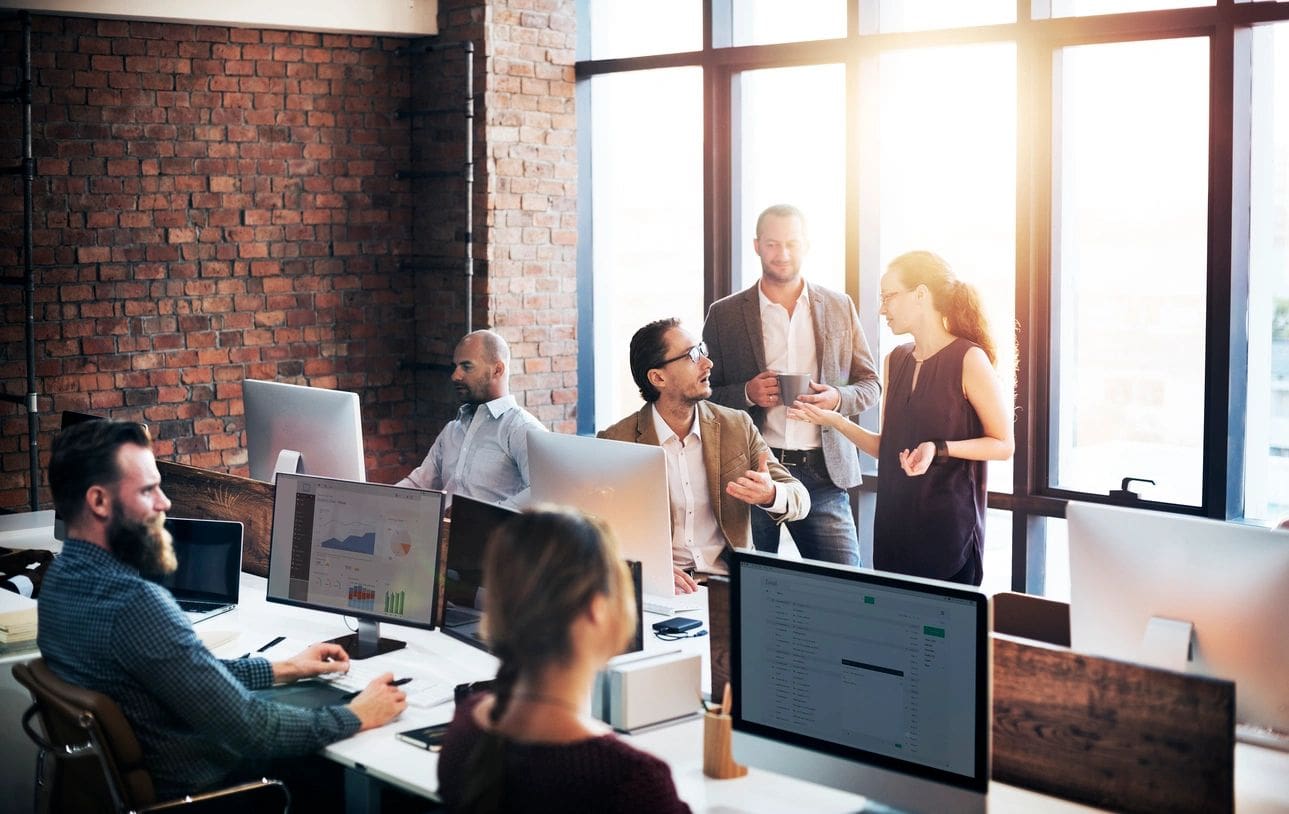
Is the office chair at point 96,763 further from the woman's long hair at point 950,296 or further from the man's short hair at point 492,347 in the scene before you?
the woman's long hair at point 950,296

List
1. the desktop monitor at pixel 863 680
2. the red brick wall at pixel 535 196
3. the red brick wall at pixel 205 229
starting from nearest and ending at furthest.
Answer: the desktop monitor at pixel 863 680
the red brick wall at pixel 205 229
the red brick wall at pixel 535 196

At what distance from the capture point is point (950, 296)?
4121 millimetres

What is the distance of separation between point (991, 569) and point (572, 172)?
275 centimetres

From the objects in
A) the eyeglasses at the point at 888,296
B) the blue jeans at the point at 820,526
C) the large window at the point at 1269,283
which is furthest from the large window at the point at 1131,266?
the eyeglasses at the point at 888,296

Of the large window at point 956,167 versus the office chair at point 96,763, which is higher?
the large window at point 956,167

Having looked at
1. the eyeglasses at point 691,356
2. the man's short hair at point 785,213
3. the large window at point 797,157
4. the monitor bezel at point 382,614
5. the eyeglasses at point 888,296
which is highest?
the large window at point 797,157

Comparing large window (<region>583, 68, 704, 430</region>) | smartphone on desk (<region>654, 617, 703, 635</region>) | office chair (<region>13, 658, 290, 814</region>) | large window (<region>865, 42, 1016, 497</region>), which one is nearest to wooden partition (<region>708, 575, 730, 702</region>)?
smartphone on desk (<region>654, 617, 703, 635</region>)

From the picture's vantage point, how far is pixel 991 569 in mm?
5387

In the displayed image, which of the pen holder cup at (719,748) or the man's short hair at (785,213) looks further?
the man's short hair at (785,213)

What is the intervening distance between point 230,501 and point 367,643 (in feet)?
3.80

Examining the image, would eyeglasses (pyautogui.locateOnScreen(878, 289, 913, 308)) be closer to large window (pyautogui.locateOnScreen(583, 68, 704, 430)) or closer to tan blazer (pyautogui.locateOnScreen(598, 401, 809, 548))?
tan blazer (pyautogui.locateOnScreen(598, 401, 809, 548))

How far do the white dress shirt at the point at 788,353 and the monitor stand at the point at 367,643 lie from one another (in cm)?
193

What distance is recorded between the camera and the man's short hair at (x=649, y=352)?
163 inches

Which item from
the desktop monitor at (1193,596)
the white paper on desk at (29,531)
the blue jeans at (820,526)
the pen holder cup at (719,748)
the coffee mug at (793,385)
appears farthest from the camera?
the blue jeans at (820,526)
